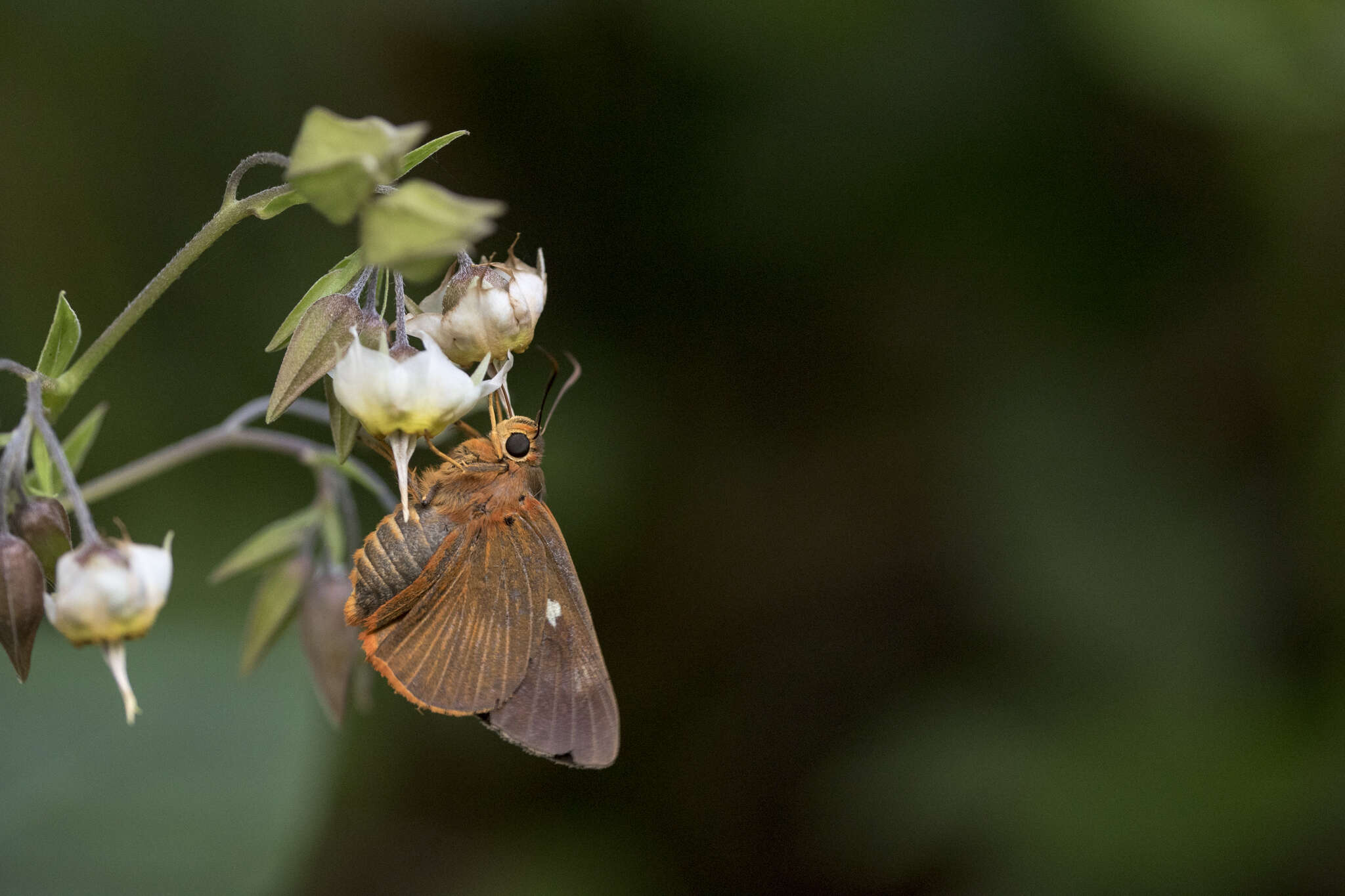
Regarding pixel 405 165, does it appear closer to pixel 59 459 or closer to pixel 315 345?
pixel 315 345

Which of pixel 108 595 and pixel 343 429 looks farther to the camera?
pixel 343 429

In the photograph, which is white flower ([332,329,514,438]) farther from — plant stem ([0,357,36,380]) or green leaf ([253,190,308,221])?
plant stem ([0,357,36,380])

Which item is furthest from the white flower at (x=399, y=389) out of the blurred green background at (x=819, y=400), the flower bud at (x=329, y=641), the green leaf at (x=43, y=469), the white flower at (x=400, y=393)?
the blurred green background at (x=819, y=400)

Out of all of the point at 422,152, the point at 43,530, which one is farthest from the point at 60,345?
the point at 422,152

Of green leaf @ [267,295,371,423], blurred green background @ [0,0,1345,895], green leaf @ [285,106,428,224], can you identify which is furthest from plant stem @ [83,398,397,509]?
blurred green background @ [0,0,1345,895]

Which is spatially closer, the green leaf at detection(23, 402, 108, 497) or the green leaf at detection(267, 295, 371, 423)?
the green leaf at detection(267, 295, 371, 423)

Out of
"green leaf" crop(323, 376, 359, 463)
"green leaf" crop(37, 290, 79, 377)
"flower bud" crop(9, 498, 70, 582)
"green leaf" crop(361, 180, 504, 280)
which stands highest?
"green leaf" crop(361, 180, 504, 280)
